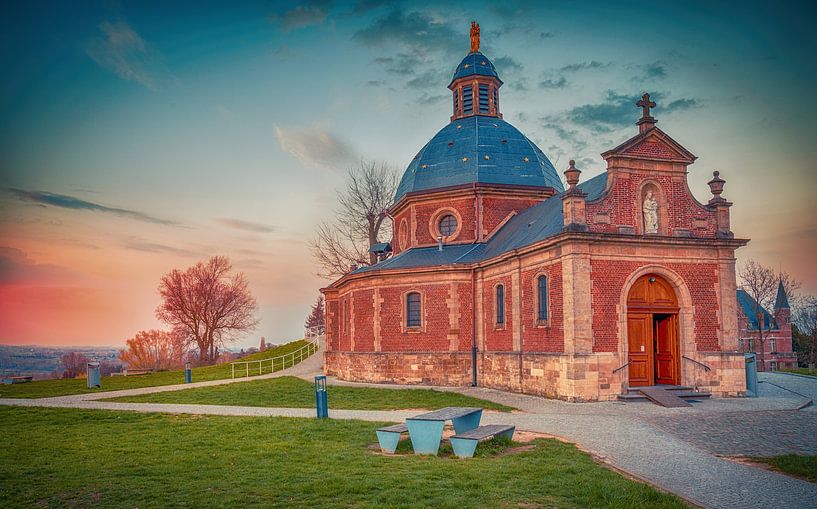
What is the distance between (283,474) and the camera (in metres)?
9.82

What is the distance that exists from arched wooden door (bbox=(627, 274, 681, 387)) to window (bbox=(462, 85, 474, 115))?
17.3m

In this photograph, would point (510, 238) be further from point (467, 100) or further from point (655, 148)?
point (467, 100)

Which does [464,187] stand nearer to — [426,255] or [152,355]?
[426,255]

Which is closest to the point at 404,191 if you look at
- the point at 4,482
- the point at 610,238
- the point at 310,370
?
the point at 310,370

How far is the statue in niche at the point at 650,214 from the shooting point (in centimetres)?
2138

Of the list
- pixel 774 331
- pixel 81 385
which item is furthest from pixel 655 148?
pixel 774 331

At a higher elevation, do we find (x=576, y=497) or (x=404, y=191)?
(x=404, y=191)

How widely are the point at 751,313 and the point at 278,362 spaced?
130ft

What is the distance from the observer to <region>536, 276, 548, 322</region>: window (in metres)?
22.0

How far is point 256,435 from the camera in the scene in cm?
1365

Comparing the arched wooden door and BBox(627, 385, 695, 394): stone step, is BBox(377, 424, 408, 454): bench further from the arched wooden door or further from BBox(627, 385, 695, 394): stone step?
the arched wooden door

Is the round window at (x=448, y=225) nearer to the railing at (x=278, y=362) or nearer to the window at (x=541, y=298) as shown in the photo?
the window at (x=541, y=298)

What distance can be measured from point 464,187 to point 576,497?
2305 centimetres

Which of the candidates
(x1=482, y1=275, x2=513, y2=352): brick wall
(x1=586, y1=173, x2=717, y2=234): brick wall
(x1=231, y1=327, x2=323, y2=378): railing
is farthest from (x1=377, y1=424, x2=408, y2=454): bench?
(x1=231, y1=327, x2=323, y2=378): railing
